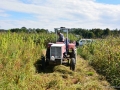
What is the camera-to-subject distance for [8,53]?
28.6 feet

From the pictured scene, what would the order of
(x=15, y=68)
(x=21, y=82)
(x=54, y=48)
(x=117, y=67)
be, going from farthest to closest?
(x=54, y=48)
(x=117, y=67)
(x=15, y=68)
(x=21, y=82)

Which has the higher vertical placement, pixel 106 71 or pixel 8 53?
pixel 8 53

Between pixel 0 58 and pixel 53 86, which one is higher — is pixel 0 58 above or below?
above

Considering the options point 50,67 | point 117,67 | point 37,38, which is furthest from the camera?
point 37,38

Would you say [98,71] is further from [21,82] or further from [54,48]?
[21,82]

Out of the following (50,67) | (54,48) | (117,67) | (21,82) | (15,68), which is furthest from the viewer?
(50,67)

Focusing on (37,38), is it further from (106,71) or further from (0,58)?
(0,58)

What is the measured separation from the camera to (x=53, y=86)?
25.5 ft

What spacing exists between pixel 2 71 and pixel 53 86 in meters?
1.59

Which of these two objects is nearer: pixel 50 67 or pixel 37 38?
pixel 50 67

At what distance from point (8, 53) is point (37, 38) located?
58.3 feet

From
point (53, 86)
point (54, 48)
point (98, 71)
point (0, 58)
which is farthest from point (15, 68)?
point (98, 71)

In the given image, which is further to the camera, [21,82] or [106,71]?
[106,71]

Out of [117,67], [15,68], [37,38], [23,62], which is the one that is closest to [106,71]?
[117,67]
